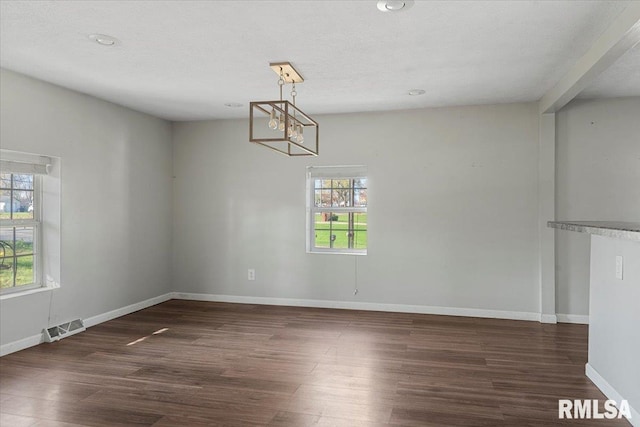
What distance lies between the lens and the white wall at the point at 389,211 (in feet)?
16.3

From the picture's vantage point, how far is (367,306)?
5.36m

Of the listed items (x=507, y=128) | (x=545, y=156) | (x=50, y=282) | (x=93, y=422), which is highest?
(x=507, y=128)

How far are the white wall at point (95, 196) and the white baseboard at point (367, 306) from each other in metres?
0.71

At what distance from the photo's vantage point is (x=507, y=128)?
195 inches

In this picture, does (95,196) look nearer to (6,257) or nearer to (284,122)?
(6,257)

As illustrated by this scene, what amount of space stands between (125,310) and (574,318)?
201 inches

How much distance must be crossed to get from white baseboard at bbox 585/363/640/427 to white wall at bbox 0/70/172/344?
464cm

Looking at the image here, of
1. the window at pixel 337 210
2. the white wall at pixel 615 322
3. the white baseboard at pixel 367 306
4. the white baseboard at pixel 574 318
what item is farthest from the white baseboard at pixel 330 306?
the white wall at pixel 615 322

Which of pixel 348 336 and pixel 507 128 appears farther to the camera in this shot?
pixel 507 128

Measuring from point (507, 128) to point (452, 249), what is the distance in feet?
4.97

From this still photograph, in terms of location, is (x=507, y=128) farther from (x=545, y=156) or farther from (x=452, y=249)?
(x=452, y=249)

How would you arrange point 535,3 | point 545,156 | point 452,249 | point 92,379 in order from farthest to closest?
point 452,249 < point 545,156 < point 92,379 < point 535,3

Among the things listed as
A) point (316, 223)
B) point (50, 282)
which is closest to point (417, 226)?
point (316, 223)


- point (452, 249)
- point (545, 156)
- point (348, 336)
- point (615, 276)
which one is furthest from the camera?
point (452, 249)
